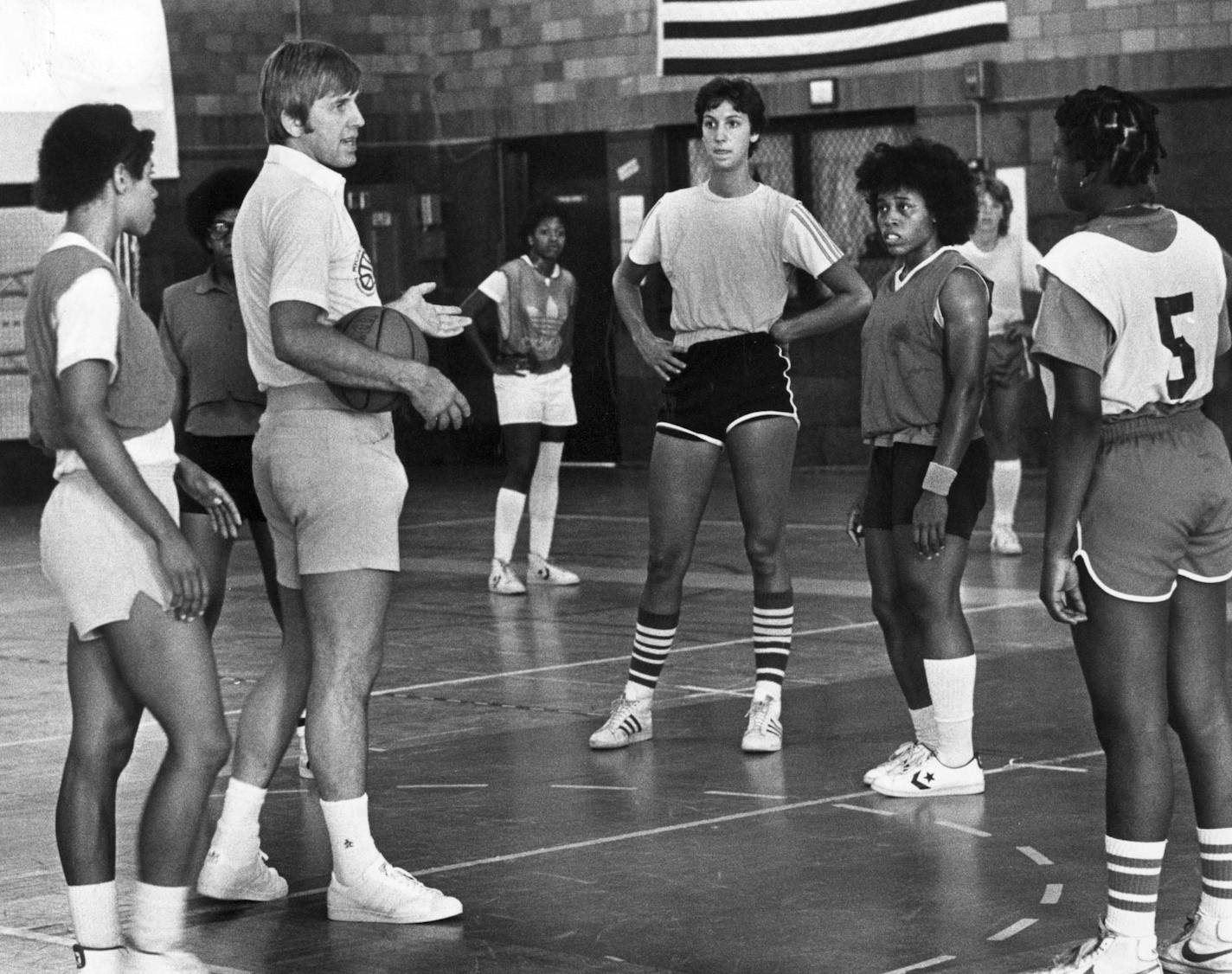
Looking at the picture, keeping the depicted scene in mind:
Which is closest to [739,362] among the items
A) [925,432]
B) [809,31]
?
[925,432]

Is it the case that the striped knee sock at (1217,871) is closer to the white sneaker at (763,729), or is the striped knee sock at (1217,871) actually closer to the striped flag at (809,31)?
the white sneaker at (763,729)

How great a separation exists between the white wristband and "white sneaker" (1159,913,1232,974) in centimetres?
195

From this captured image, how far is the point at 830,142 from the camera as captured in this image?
1953cm

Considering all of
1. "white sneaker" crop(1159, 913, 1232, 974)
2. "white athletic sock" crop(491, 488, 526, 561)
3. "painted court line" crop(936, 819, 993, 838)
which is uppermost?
"white sneaker" crop(1159, 913, 1232, 974)

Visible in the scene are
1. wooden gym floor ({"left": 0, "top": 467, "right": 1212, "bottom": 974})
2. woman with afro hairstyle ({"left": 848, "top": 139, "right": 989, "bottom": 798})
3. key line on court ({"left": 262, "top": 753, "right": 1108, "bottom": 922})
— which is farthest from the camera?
woman with afro hairstyle ({"left": 848, "top": 139, "right": 989, "bottom": 798})

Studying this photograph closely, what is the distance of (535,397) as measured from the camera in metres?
13.0

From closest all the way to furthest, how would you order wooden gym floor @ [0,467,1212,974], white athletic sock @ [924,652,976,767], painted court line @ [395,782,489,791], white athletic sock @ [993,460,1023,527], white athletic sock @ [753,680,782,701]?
wooden gym floor @ [0,467,1212,974] → white athletic sock @ [924,652,976,767] → painted court line @ [395,782,489,791] → white athletic sock @ [753,680,782,701] → white athletic sock @ [993,460,1023,527]

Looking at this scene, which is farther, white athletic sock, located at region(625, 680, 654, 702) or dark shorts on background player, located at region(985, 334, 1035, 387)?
dark shorts on background player, located at region(985, 334, 1035, 387)

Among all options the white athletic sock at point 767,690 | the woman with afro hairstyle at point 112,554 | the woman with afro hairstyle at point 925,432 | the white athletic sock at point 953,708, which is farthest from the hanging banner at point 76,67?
the woman with afro hairstyle at point 112,554

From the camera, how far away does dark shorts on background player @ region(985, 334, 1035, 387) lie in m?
13.2

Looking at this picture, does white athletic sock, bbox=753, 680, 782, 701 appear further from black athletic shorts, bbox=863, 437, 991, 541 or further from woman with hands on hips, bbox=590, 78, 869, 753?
black athletic shorts, bbox=863, 437, 991, 541

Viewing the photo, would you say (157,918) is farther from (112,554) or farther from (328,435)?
(328,435)

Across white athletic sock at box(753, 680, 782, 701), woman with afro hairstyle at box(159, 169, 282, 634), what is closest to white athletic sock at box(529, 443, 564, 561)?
white athletic sock at box(753, 680, 782, 701)

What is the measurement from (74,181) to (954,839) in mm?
3064
